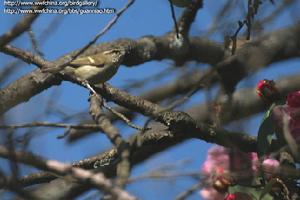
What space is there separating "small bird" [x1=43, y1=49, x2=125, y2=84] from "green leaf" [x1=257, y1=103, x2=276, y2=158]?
0.78 m

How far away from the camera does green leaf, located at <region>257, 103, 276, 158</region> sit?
2.05m

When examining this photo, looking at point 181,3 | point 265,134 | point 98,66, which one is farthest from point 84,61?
point 265,134

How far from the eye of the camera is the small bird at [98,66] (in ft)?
9.19

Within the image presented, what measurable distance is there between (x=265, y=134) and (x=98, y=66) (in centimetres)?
89

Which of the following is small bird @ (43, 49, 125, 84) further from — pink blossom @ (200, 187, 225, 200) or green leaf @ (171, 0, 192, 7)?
pink blossom @ (200, 187, 225, 200)

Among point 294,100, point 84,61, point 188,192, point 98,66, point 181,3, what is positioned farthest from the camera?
point 84,61

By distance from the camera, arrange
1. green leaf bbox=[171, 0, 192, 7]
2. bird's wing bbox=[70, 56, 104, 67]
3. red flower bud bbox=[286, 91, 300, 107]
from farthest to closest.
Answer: bird's wing bbox=[70, 56, 104, 67] → green leaf bbox=[171, 0, 192, 7] → red flower bud bbox=[286, 91, 300, 107]

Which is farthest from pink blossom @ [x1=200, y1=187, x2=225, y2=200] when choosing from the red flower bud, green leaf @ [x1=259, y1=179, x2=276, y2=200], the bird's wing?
the bird's wing

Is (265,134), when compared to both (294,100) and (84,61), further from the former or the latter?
(84,61)

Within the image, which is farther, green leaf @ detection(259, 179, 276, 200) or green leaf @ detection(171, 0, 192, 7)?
green leaf @ detection(171, 0, 192, 7)

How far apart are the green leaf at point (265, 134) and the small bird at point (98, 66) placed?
78 cm

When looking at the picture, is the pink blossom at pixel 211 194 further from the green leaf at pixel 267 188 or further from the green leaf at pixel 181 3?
the green leaf at pixel 181 3

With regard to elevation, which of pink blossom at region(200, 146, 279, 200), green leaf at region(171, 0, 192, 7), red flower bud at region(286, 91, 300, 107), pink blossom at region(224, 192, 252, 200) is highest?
green leaf at region(171, 0, 192, 7)

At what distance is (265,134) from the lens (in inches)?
81.6
